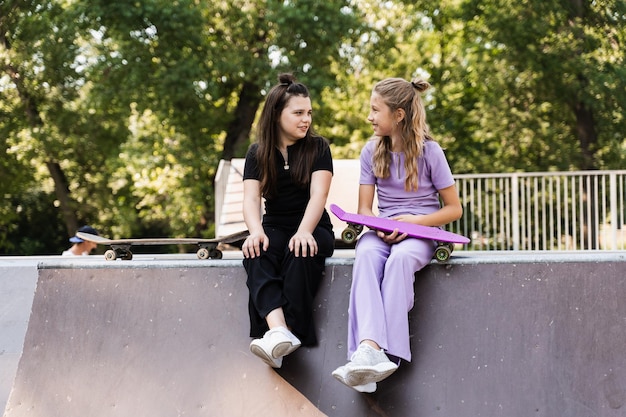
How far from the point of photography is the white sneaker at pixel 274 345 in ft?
9.71

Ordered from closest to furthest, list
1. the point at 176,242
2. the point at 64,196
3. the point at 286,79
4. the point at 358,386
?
the point at 358,386 < the point at 286,79 < the point at 176,242 < the point at 64,196

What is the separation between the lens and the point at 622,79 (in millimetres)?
12094

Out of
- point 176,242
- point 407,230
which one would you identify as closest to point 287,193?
point 407,230

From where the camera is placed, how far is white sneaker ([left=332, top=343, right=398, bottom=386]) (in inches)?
109

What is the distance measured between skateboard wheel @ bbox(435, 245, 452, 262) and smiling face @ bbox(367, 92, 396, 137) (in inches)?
25.8

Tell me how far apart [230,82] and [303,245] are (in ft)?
45.9

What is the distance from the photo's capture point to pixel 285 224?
346 centimetres

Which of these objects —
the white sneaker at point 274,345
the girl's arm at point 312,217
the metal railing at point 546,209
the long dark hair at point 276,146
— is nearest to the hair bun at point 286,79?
the long dark hair at point 276,146

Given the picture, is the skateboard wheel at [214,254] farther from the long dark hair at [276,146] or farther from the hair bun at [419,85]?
the hair bun at [419,85]

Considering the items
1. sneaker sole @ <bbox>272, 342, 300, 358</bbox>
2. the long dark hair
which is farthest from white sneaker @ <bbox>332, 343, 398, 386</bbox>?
the long dark hair

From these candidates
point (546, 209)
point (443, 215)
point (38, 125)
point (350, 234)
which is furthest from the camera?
point (38, 125)

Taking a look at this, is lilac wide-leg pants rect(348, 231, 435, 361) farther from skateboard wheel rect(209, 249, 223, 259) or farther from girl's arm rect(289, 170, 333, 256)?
skateboard wheel rect(209, 249, 223, 259)

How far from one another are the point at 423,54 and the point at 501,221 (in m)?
8.71

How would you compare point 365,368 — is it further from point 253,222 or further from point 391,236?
point 253,222
